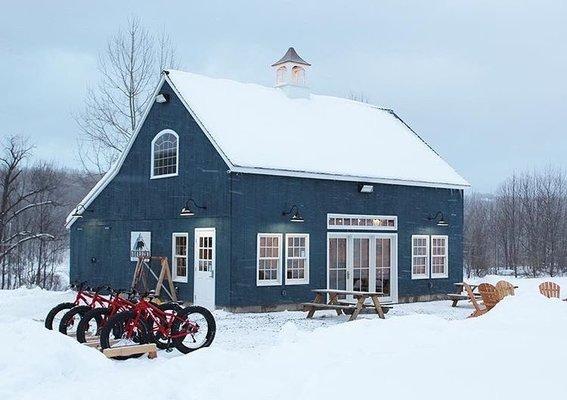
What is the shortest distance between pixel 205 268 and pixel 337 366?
982 cm

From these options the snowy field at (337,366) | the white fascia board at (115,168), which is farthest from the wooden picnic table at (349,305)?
the white fascia board at (115,168)

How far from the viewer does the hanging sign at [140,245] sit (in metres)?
19.1

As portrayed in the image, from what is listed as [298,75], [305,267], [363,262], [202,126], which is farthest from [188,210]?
[298,75]

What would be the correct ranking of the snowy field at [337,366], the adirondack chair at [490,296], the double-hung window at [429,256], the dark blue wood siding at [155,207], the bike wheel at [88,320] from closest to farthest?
the snowy field at [337,366] → the bike wheel at [88,320] → the adirondack chair at [490,296] → the dark blue wood siding at [155,207] → the double-hung window at [429,256]

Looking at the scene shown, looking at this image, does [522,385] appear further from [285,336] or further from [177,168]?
[177,168]

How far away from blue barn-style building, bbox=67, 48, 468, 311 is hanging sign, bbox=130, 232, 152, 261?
54 millimetres

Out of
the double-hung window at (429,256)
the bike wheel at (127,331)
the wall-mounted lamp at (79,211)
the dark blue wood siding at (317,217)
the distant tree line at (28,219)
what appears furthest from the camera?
the distant tree line at (28,219)

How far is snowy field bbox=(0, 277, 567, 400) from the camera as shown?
685 cm

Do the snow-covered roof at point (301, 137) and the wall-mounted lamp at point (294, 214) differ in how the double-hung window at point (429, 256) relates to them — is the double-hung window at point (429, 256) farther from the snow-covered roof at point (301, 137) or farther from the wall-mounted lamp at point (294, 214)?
the wall-mounted lamp at point (294, 214)

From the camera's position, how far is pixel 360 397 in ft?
21.5

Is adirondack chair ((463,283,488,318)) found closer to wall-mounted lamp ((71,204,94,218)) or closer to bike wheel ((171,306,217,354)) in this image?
bike wheel ((171,306,217,354))

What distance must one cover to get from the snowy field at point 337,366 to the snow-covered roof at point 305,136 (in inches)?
290

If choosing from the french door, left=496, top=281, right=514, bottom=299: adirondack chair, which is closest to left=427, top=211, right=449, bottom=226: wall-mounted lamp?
the french door

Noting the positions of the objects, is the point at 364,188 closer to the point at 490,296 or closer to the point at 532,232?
the point at 490,296
